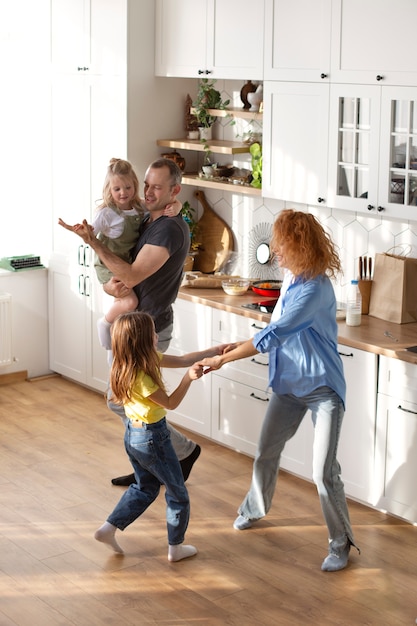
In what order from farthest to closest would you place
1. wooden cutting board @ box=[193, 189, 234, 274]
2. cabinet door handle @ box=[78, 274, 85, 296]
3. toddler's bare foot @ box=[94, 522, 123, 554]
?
cabinet door handle @ box=[78, 274, 85, 296], wooden cutting board @ box=[193, 189, 234, 274], toddler's bare foot @ box=[94, 522, 123, 554]

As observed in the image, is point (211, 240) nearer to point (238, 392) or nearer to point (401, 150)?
point (238, 392)

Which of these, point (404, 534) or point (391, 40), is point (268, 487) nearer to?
point (404, 534)

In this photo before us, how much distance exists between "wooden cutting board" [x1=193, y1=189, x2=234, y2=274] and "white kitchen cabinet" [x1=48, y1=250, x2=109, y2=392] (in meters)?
0.67

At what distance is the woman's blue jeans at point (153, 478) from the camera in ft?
13.3

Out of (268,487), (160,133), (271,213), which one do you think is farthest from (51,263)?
(268,487)

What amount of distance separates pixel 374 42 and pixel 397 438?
6.09ft

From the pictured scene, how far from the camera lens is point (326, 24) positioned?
16.2 feet

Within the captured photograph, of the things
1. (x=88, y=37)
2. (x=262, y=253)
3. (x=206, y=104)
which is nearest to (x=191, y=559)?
(x=262, y=253)

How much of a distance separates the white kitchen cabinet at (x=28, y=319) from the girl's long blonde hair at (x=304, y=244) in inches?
122

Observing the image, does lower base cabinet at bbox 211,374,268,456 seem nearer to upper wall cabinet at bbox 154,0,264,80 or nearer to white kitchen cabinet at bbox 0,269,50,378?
upper wall cabinet at bbox 154,0,264,80

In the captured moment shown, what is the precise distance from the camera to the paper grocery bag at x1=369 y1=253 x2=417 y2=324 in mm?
4922

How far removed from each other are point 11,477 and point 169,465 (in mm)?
1411

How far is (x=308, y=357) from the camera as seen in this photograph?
412cm

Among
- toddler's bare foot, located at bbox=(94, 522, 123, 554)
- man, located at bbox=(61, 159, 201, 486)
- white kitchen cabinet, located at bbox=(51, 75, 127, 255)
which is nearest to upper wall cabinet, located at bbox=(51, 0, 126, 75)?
white kitchen cabinet, located at bbox=(51, 75, 127, 255)
